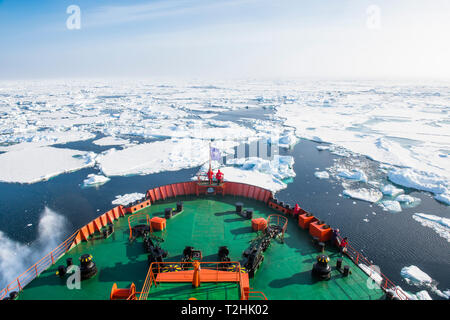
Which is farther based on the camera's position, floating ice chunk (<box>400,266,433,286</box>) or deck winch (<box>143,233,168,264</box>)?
floating ice chunk (<box>400,266,433,286</box>)

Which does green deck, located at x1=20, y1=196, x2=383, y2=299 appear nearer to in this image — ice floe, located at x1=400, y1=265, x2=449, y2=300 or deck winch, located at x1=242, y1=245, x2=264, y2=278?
deck winch, located at x1=242, y1=245, x2=264, y2=278

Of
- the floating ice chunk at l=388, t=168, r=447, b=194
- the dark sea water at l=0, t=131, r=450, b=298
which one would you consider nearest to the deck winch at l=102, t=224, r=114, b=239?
the dark sea water at l=0, t=131, r=450, b=298

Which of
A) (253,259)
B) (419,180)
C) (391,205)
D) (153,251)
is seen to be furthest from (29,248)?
(419,180)

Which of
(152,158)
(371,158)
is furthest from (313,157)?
(152,158)
